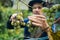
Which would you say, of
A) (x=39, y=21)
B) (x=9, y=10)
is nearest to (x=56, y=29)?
(x=39, y=21)

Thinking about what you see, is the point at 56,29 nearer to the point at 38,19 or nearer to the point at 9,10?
the point at 38,19

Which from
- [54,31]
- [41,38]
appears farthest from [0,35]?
[54,31]

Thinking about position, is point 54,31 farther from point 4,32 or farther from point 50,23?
point 4,32

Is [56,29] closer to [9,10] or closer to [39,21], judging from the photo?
[39,21]

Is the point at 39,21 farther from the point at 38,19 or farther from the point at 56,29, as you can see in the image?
the point at 56,29

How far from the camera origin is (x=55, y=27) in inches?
70.6

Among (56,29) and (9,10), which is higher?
(9,10)

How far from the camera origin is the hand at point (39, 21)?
1781mm

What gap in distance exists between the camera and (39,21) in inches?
70.7

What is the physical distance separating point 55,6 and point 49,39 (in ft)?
0.95

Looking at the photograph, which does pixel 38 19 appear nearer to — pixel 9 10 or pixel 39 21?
pixel 39 21

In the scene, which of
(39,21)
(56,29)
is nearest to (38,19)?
(39,21)

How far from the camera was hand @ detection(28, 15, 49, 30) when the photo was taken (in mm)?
1781

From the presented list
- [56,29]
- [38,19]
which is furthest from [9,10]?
[56,29]
